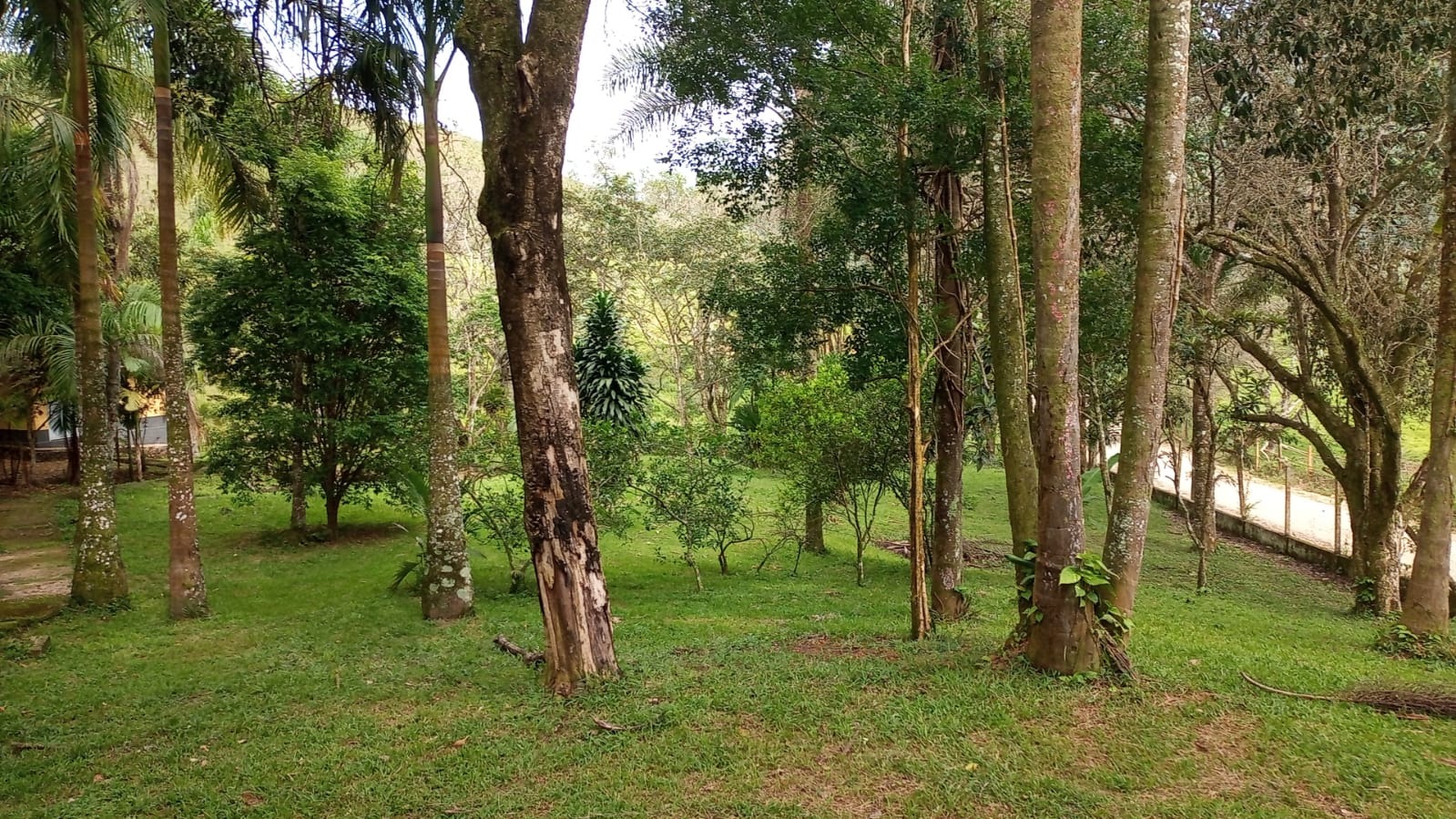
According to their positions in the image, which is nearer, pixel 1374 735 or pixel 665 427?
pixel 1374 735

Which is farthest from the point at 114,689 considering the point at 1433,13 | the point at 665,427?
A: the point at 1433,13

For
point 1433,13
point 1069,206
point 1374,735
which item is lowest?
point 1374,735

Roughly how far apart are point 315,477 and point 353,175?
5.24 metres

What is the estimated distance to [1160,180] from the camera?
493 cm

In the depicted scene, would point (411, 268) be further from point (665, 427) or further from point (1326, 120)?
point (1326, 120)

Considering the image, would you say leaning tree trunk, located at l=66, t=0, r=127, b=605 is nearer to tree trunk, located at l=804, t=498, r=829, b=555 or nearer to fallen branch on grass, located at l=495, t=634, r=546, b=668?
fallen branch on grass, located at l=495, t=634, r=546, b=668

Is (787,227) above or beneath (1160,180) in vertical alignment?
above

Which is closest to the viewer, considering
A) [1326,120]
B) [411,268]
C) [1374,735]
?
[1374,735]

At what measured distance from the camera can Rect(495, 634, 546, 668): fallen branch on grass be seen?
6.32 m

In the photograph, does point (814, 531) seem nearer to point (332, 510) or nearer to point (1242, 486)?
point (332, 510)

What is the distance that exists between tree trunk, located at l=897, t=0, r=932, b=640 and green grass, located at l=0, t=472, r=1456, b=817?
0.38m

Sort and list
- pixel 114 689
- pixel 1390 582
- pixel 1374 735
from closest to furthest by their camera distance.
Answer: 1. pixel 1374 735
2. pixel 114 689
3. pixel 1390 582

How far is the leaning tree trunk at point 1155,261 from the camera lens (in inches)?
194

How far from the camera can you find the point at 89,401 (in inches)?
354
